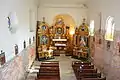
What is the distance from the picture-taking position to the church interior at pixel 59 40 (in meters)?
7.32

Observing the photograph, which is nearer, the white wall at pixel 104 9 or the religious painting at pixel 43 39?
the white wall at pixel 104 9

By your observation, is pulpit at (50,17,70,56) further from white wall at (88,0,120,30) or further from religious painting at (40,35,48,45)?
white wall at (88,0,120,30)

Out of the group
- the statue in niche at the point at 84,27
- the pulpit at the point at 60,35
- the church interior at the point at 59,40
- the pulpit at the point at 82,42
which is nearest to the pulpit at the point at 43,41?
the church interior at the point at 59,40

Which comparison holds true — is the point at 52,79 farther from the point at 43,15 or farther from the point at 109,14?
the point at 43,15

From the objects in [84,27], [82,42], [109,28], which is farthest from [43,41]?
[109,28]

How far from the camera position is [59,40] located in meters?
18.9

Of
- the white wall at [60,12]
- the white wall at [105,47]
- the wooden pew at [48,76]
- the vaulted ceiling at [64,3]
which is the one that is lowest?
the wooden pew at [48,76]

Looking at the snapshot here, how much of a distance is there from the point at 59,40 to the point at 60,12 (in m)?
2.51

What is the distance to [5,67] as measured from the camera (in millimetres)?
6332

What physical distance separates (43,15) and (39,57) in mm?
3365

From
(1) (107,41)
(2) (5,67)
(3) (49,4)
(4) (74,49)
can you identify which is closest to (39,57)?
(4) (74,49)

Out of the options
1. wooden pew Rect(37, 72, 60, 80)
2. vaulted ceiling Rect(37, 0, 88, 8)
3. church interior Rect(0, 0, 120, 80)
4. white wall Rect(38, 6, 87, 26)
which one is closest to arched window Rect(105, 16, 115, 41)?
church interior Rect(0, 0, 120, 80)

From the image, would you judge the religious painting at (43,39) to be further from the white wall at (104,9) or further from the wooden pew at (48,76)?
the wooden pew at (48,76)

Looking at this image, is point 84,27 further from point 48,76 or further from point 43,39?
point 48,76
